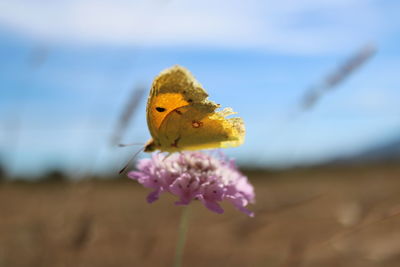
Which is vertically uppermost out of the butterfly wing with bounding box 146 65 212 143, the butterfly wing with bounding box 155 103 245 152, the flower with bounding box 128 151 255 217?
the butterfly wing with bounding box 146 65 212 143

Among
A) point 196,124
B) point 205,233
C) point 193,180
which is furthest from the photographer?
point 205,233

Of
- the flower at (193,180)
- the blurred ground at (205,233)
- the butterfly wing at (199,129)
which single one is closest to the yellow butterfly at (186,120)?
the butterfly wing at (199,129)

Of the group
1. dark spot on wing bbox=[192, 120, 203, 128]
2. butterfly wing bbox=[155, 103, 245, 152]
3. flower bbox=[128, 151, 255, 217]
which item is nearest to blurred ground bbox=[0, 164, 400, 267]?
flower bbox=[128, 151, 255, 217]

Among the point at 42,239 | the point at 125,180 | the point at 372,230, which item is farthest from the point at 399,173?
the point at 42,239

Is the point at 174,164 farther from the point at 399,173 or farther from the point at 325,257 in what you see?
the point at 399,173

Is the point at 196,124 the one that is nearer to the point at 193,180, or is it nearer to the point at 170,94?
the point at 170,94

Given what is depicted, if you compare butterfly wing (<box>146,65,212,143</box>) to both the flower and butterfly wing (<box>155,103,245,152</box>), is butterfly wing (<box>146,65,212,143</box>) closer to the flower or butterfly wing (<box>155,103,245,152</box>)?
butterfly wing (<box>155,103,245,152</box>)

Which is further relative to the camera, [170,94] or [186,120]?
[186,120]

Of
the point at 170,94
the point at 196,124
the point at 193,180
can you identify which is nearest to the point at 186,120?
the point at 196,124
